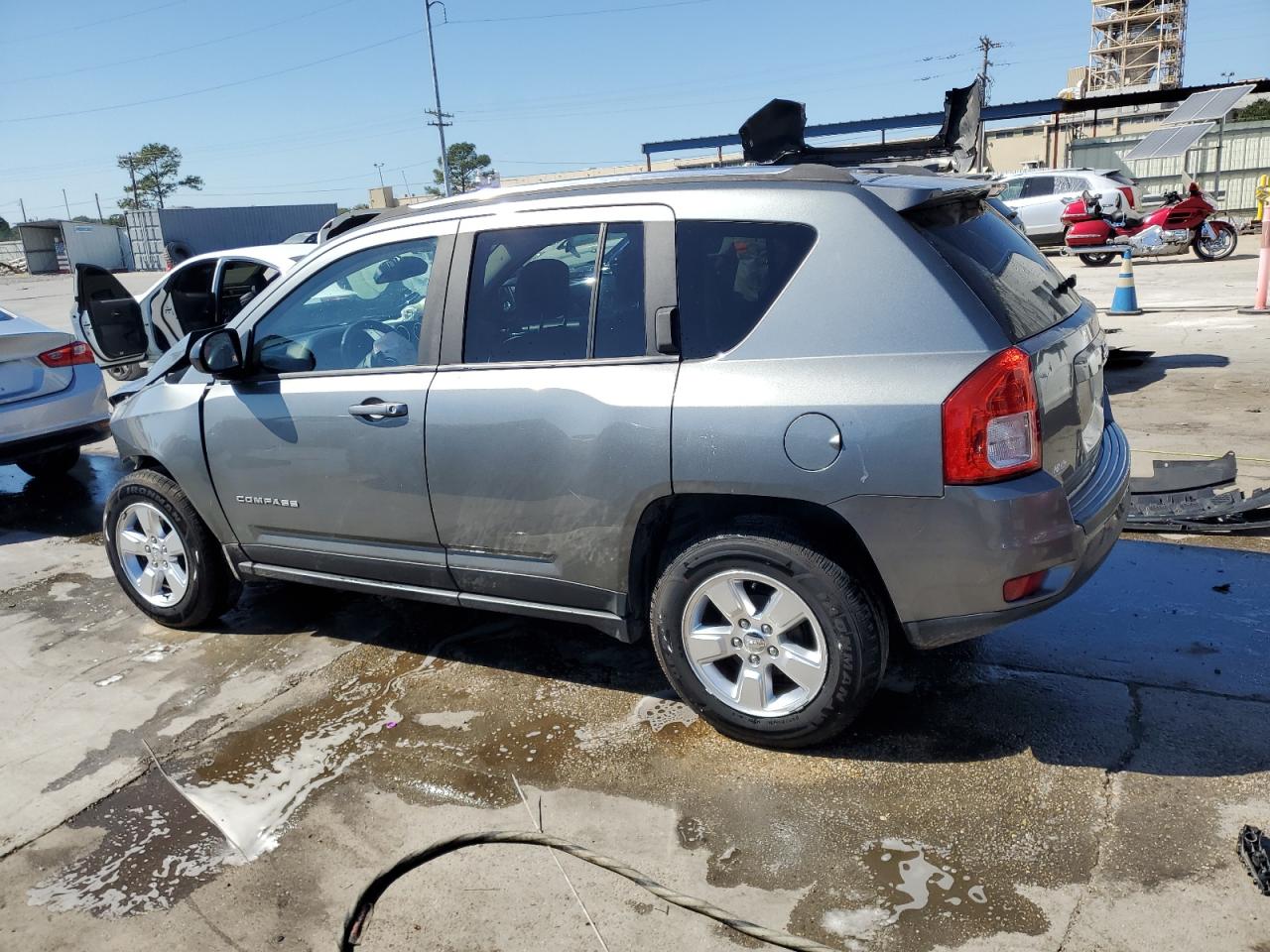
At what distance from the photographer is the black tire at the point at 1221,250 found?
18438 mm

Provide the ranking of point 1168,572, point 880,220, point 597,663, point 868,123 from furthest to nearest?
point 868,123 < point 1168,572 < point 597,663 < point 880,220

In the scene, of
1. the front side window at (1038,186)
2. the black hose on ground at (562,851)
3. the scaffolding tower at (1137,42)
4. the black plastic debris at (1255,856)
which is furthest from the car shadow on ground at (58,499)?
the scaffolding tower at (1137,42)

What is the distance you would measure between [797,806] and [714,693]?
1.56ft

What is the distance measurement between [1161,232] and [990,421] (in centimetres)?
1806

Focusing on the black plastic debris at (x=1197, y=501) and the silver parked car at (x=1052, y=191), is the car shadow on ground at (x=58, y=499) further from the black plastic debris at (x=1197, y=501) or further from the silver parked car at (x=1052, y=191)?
the silver parked car at (x=1052, y=191)

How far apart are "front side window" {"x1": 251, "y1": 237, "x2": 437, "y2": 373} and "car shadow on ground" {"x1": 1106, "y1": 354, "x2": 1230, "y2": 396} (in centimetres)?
651

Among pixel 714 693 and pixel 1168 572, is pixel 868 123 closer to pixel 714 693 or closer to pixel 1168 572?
pixel 1168 572

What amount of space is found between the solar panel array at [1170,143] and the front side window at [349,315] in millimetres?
20616

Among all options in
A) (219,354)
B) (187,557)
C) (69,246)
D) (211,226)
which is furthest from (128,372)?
(69,246)

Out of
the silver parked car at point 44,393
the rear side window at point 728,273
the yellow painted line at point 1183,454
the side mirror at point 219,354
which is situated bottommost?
the yellow painted line at point 1183,454

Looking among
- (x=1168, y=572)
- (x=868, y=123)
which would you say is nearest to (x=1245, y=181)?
(x=868, y=123)

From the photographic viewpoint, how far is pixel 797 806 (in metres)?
3.11

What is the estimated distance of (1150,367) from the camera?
918cm

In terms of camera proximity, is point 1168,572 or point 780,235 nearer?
point 780,235
